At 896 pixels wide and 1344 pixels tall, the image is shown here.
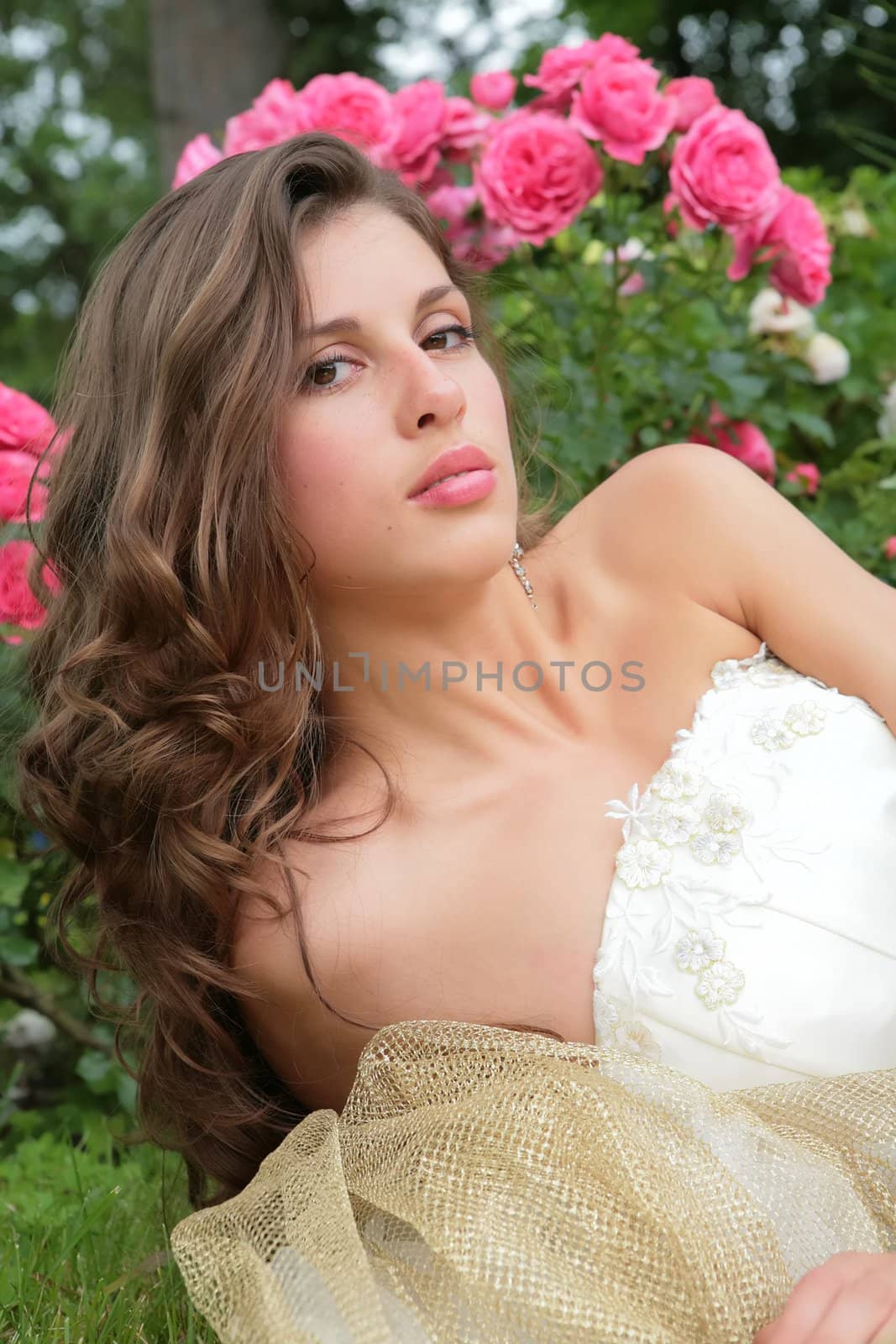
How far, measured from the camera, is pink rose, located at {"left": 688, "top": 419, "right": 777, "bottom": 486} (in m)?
3.35

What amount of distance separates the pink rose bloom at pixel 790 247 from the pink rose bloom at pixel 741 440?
34cm

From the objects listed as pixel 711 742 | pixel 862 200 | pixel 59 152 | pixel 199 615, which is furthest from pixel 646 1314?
pixel 59 152

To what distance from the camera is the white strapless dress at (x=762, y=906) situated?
2021 millimetres

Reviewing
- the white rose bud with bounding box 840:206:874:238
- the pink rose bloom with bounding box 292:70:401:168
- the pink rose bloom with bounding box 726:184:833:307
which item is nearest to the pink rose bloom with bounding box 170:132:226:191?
the pink rose bloom with bounding box 292:70:401:168

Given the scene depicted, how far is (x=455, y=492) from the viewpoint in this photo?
2109mm

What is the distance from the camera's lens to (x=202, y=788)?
227 centimetres

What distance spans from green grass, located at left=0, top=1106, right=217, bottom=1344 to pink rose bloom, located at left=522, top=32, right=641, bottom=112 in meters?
2.49

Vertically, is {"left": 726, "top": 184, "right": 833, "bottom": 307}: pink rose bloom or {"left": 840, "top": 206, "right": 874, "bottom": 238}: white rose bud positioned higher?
{"left": 726, "top": 184, "right": 833, "bottom": 307}: pink rose bloom

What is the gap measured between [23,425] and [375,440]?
3.40 feet

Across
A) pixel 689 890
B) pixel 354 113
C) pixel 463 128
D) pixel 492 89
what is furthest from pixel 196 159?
pixel 689 890

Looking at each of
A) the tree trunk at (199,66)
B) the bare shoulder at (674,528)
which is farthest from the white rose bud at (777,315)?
the tree trunk at (199,66)

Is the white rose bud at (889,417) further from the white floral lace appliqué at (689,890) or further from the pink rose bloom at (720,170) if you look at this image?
the white floral lace appliqué at (689,890)

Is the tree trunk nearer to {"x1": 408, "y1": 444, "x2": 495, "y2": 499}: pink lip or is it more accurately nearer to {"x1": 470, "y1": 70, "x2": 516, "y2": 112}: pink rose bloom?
{"x1": 470, "y1": 70, "x2": 516, "y2": 112}: pink rose bloom

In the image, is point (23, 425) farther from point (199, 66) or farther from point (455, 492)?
point (199, 66)
